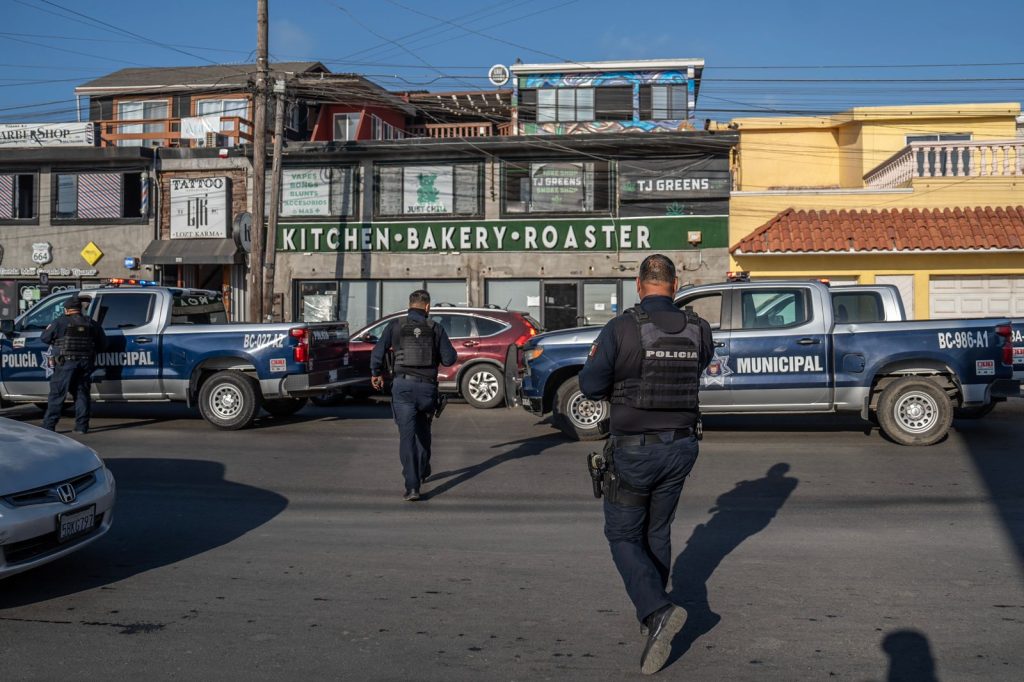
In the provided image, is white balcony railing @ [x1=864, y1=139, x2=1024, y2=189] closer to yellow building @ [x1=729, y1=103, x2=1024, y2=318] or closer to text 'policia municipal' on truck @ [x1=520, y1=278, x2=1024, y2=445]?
yellow building @ [x1=729, y1=103, x2=1024, y2=318]

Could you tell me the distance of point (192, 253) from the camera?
2680 cm

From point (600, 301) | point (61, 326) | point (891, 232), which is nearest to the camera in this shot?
point (61, 326)

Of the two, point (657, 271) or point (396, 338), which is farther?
point (396, 338)

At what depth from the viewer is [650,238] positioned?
82.8 ft

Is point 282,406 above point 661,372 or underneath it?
underneath

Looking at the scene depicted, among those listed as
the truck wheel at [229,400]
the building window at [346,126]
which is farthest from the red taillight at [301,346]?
the building window at [346,126]

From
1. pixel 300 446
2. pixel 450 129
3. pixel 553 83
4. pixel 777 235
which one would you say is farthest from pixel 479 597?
pixel 450 129

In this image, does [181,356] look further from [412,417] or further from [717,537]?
[717,537]

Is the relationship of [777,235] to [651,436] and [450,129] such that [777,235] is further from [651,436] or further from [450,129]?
[651,436]

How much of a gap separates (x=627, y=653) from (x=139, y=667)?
7.88 ft

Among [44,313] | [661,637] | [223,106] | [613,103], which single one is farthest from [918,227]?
[223,106]

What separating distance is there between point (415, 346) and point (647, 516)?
172 inches

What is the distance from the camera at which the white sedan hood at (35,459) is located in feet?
18.7

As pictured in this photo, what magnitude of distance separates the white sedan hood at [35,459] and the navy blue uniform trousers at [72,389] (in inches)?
259
